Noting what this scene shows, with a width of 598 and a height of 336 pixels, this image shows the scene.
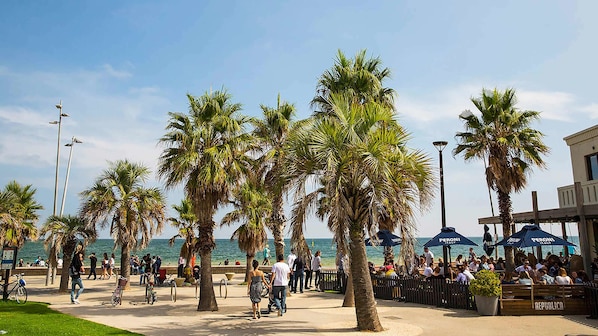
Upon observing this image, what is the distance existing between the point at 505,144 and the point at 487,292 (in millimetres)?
9918

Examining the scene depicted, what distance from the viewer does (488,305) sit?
13.0m

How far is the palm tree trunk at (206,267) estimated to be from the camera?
15.0 m

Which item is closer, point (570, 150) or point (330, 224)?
point (330, 224)

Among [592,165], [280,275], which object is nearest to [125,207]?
[280,275]

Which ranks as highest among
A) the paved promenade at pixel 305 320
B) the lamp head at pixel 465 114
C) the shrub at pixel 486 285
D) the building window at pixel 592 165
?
the lamp head at pixel 465 114

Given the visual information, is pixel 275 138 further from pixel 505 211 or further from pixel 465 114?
pixel 505 211

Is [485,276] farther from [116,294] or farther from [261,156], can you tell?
[116,294]

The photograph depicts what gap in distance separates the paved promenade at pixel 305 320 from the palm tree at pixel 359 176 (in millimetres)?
1541

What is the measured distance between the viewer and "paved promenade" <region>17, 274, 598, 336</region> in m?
11.0

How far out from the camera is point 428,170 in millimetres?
11242

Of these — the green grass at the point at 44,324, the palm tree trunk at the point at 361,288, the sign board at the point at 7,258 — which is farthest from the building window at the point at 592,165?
the sign board at the point at 7,258

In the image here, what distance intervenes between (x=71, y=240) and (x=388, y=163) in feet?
56.4

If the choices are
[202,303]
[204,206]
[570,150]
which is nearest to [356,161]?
[204,206]

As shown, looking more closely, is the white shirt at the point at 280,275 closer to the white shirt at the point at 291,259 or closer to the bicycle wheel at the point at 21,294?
the white shirt at the point at 291,259
